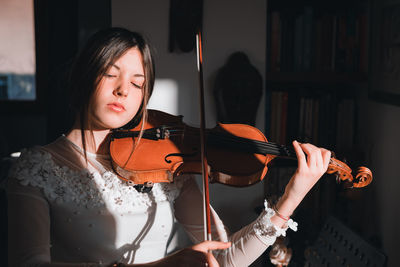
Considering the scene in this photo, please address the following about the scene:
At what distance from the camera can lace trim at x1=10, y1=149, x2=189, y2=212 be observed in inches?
37.3

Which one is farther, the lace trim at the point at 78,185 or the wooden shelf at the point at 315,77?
the wooden shelf at the point at 315,77

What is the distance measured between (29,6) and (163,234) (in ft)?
5.44

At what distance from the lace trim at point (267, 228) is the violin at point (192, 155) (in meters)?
0.08

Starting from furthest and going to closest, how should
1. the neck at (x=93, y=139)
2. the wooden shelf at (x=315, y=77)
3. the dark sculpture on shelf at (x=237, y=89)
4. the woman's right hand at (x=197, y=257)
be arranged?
the wooden shelf at (x=315, y=77) < the dark sculpture on shelf at (x=237, y=89) < the neck at (x=93, y=139) < the woman's right hand at (x=197, y=257)

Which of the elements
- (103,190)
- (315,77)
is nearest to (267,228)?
(103,190)

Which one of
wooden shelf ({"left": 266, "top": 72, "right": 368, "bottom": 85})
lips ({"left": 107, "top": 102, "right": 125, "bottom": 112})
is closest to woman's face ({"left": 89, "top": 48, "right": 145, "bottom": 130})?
lips ({"left": 107, "top": 102, "right": 125, "bottom": 112})

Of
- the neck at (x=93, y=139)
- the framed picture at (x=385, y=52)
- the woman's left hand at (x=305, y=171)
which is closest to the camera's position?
the woman's left hand at (x=305, y=171)

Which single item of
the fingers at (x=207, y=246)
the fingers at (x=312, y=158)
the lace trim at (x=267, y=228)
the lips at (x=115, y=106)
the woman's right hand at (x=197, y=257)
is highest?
the lips at (x=115, y=106)

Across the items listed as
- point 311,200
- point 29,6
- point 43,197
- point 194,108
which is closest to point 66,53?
point 29,6

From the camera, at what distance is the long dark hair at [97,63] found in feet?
3.11

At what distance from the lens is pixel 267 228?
3.13 ft

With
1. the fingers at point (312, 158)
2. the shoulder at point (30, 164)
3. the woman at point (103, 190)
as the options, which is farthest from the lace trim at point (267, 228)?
the shoulder at point (30, 164)

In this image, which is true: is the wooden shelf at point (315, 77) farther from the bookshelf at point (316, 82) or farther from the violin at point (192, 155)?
the violin at point (192, 155)

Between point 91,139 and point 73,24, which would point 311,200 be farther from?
point 73,24
